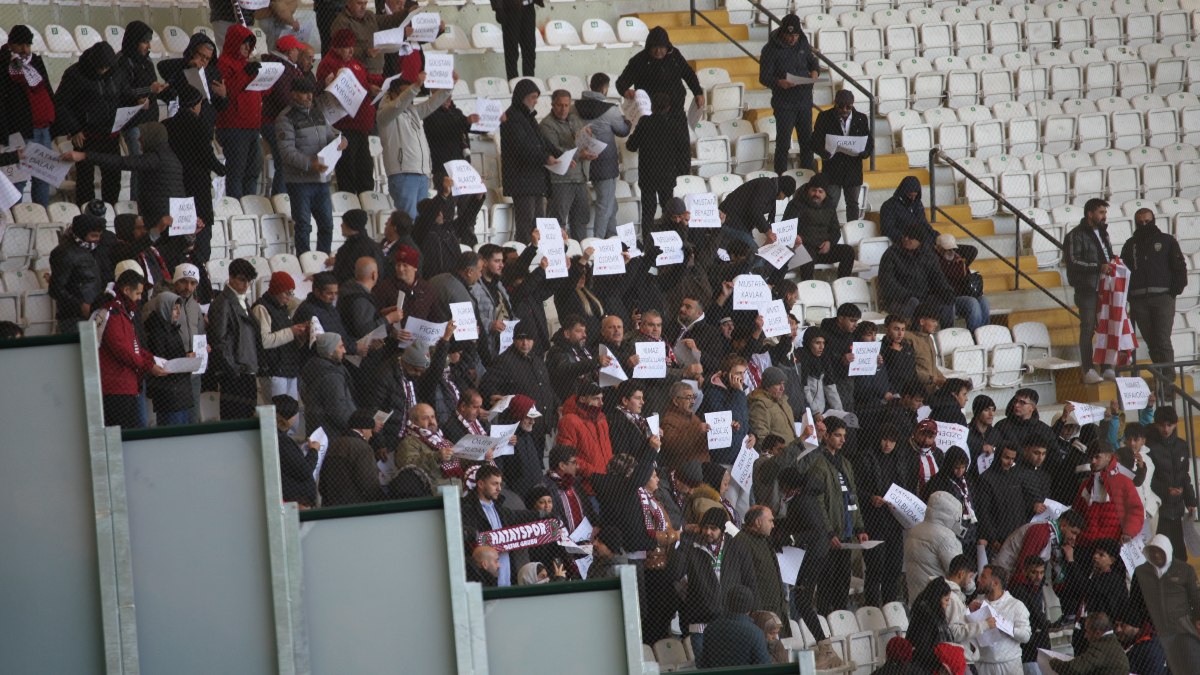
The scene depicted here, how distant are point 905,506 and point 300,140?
3459mm

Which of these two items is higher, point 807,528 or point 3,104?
point 3,104

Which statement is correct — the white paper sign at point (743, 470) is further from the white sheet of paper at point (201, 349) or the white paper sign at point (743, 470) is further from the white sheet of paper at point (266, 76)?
the white sheet of paper at point (266, 76)

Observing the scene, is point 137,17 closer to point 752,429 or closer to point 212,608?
point 752,429

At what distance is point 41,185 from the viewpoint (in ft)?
30.0

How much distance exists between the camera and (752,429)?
902 centimetres

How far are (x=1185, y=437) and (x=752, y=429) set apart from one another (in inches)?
79.1

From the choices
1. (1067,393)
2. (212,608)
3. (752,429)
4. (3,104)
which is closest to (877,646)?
(752,429)

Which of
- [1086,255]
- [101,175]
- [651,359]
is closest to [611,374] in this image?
[651,359]

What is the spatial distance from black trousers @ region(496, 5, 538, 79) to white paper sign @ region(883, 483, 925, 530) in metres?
3.71

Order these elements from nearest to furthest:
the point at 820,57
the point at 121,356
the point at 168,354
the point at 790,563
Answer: the point at 121,356 < the point at 168,354 < the point at 790,563 < the point at 820,57

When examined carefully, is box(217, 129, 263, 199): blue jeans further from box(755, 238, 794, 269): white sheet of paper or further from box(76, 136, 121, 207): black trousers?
box(755, 238, 794, 269): white sheet of paper

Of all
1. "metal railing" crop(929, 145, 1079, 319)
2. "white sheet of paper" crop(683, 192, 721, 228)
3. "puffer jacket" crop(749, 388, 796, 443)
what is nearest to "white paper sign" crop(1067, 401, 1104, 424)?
"metal railing" crop(929, 145, 1079, 319)

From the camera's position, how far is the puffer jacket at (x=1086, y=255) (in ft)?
30.1

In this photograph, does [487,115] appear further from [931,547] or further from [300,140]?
[931,547]
